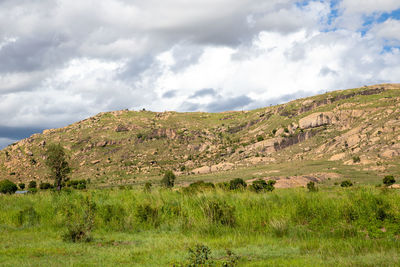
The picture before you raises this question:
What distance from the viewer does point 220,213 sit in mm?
12172

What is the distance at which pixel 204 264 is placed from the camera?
6.59 metres

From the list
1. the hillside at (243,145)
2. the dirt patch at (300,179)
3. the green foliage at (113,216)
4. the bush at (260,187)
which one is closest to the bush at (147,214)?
the green foliage at (113,216)

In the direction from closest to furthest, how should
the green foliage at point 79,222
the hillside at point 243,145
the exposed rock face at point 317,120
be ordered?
the green foliage at point 79,222 < the hillside at point 243,145 < the exposed rock face at point 317,120

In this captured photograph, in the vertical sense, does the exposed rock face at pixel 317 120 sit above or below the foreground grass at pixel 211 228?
above

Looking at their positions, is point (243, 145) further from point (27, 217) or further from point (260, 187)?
point (27, 217)

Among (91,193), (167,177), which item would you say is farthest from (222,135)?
(91,193)

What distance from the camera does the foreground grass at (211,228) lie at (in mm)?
7938

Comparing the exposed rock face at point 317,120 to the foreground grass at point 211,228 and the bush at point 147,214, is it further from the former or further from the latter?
the bush at point 147,214

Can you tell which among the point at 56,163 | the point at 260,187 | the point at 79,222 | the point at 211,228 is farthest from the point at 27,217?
the point at 56,163

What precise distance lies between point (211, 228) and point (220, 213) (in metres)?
1.07

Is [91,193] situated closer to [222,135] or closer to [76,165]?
[76,165]

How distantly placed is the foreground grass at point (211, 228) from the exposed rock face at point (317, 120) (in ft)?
286

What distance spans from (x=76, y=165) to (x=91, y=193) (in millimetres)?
100531

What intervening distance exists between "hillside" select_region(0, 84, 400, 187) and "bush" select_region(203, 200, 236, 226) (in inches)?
1719
